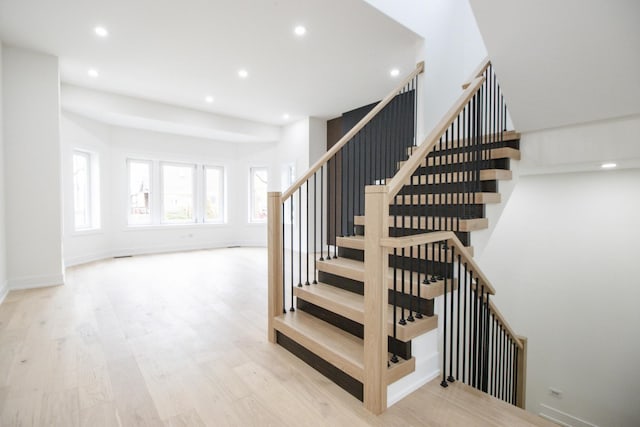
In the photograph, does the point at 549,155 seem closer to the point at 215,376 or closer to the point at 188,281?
the point at 215,376

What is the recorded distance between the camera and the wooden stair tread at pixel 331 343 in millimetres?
1880

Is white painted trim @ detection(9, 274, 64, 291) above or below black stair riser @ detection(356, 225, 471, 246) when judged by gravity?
below

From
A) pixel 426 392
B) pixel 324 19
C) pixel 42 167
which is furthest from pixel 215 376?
pixel 42 167

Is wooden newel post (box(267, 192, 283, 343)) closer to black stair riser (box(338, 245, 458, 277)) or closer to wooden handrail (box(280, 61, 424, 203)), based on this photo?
wooden handrail (box(280, 61, 424, 203))

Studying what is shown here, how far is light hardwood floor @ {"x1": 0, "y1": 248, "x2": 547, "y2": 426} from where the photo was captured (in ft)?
5.69

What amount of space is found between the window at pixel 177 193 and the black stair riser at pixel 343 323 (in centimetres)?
576

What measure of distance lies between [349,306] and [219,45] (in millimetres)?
3578

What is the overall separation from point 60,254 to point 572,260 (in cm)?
721

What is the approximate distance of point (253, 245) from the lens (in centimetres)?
819

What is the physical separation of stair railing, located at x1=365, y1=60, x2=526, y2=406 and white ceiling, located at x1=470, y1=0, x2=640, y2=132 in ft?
1.13

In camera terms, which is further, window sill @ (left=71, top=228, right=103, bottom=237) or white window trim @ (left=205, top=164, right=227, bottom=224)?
white window trim @ (left=205, top=164, right=227, bottom=224)

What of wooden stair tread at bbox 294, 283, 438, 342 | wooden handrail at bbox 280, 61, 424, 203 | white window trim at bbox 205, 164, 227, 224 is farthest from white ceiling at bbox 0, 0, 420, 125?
wooden stair tread at bbox 294, 283, 438, 342

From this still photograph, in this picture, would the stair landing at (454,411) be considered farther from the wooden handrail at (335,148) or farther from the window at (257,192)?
the window at (257,192)

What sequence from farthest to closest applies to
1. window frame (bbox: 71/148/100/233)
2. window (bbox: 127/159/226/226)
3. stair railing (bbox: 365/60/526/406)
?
window (bbox: 127/159/226/226)
window frame (bbox: 71/148/100/233)
stair railing (bbox: 365/60/526/406)
